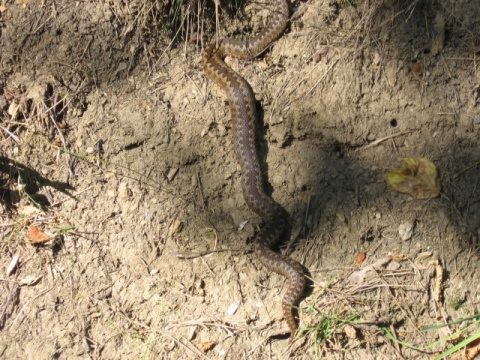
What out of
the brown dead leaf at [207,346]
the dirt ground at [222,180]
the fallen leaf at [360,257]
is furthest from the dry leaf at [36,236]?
the fallen leaf at [360,257]

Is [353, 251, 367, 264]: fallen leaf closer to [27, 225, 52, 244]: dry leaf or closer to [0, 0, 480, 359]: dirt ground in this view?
[0, 0, 480, 359]: dirt ground

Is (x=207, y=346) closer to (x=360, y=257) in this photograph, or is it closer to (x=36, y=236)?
(x=360, y=257)

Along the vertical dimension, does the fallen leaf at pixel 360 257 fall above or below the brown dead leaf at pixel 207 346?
above

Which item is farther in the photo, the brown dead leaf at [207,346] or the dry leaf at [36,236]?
the dry leaf at [36,236]

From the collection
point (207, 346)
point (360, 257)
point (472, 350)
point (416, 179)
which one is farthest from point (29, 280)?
point (472, 350)

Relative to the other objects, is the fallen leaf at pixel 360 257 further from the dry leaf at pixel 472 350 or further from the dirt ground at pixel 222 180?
the dry leaf at pixel 472 350

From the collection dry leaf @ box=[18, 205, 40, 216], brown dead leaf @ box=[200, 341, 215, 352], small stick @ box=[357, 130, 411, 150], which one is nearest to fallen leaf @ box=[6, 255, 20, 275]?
Result: dry leaf @ box=[18, 205, 40, 216]

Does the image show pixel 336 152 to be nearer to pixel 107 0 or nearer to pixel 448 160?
pixel 448 160

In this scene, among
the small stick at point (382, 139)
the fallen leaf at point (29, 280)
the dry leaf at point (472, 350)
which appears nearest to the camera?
the dry leaf at point (472, 350)
